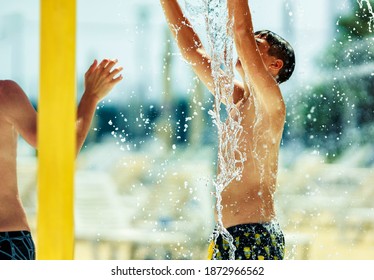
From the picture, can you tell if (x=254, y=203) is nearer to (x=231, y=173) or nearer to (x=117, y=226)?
(x=231, y=173)

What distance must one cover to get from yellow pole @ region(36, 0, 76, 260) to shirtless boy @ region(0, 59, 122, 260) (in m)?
0.28

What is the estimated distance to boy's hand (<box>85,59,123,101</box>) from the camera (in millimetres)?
2598

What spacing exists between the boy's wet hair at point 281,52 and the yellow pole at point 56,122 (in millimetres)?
1014

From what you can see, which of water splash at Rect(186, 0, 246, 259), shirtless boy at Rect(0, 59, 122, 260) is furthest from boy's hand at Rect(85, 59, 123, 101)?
water splash at Rect(186, 0, 246, 259)

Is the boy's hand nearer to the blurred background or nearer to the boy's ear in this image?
the boy's ear

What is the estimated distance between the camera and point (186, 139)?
7.69 meters

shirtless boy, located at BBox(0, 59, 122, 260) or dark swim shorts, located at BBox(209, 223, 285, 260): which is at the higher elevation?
shirtless boy, located at BBox(0, 59, 122, 260)

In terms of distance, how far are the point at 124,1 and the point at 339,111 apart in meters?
2.86

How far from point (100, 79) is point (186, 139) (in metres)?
5.09

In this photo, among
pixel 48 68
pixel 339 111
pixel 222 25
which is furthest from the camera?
pixel 339 111

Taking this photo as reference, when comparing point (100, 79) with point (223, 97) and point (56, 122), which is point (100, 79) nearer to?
point (56, 122)

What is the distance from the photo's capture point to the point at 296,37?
Answer: 5.99m

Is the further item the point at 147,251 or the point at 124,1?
the point at 124,1

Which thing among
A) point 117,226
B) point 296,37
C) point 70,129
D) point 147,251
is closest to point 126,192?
point 117,226
